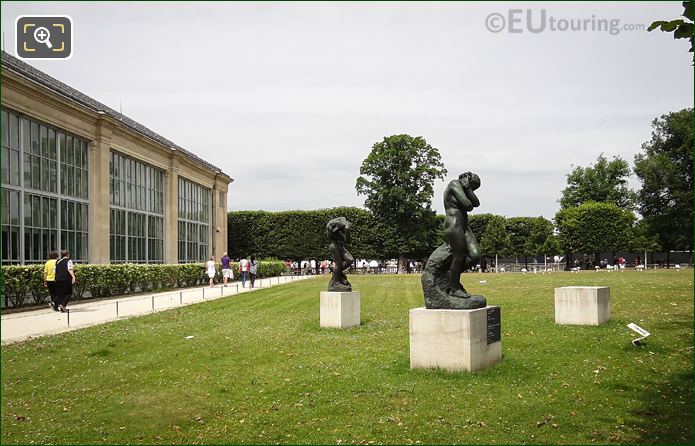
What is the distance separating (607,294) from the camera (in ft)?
50.9

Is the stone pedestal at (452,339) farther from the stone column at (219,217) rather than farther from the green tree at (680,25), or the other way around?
the stone column at (219,217)

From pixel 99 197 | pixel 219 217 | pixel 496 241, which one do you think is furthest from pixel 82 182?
pixel 496 241

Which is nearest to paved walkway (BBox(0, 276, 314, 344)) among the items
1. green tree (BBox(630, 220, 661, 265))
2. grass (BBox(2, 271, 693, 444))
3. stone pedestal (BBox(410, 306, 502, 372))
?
grass (BBox(2, 271, 693, 444))

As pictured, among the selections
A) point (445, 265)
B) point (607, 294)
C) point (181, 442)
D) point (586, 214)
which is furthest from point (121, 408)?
point (586, 214)

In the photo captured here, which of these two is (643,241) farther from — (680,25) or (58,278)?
(680,25)

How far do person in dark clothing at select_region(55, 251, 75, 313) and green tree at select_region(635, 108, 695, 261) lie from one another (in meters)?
49.9

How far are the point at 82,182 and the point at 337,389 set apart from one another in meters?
27.4

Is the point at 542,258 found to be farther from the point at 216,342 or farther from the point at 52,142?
the point at 216,342

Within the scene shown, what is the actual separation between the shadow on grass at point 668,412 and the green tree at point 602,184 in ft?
258

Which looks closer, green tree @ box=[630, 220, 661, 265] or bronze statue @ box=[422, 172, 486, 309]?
bronze statue @ box=[422, 172, 486, 309]

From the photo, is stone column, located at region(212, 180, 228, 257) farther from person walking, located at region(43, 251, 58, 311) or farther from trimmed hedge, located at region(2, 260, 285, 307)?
person walking, located at region(43, 251, 58, 311)

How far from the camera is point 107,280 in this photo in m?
27.5

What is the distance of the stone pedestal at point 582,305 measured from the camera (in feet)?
48.8

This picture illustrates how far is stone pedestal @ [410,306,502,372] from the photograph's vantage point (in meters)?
9.45
